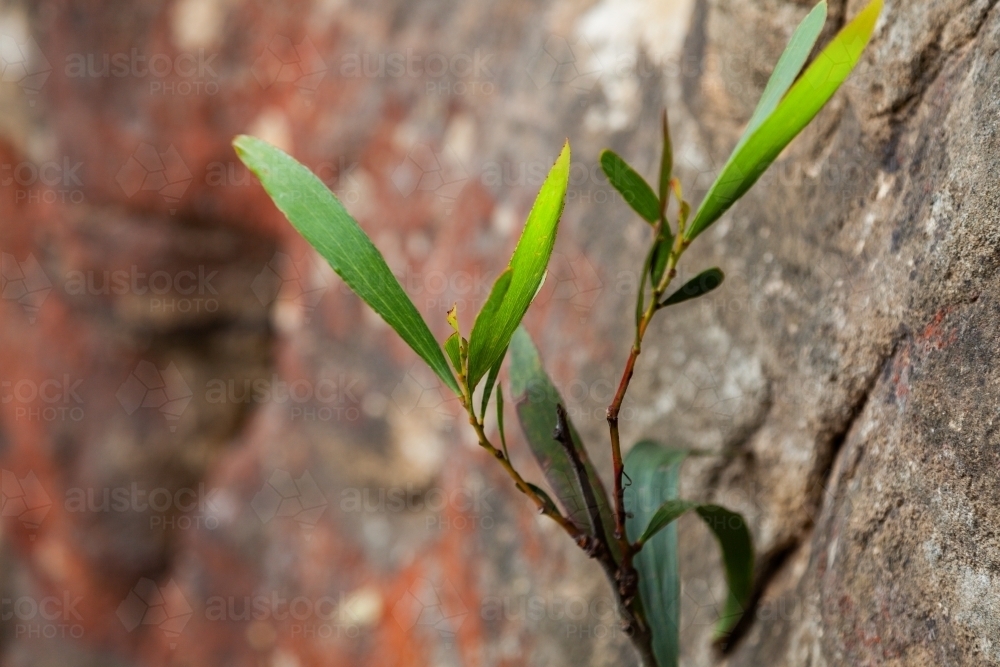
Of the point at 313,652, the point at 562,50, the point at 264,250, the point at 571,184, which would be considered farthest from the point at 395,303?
the point at 264,250

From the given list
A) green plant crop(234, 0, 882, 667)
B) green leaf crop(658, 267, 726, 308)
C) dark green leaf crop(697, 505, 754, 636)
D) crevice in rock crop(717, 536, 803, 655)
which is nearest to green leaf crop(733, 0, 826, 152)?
green plant crop(234, 0, 882, 667)

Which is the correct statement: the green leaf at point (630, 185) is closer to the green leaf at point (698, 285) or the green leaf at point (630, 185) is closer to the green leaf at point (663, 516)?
the green leaf at point (698, 285)

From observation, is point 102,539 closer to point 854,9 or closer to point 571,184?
point 571,184

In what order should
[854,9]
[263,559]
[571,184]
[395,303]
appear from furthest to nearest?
[263,559] < [571,184] < [854,9] < [395,303]

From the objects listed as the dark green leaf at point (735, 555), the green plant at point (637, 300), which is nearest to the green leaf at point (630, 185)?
the green plant at point (637, 300)

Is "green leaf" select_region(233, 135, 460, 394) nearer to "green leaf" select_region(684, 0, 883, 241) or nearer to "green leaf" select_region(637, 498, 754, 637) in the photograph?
"green leaf" select_region(684, 0, 883, 241)

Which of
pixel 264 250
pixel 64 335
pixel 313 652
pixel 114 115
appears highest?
pixel 114 115
